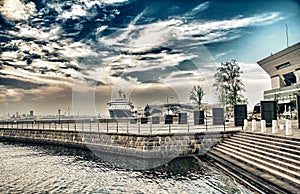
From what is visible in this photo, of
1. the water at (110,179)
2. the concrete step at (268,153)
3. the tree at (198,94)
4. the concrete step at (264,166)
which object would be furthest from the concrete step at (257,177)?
the tree at (198,94)

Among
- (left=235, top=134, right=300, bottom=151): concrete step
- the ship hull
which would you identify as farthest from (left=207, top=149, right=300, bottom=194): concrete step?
the ship hull

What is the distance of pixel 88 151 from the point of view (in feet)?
82.2

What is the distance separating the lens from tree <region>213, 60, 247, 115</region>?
43438 millimetres

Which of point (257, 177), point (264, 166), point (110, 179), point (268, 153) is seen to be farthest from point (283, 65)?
point (110, 179)

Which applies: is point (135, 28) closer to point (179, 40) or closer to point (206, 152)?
point (179, 40)

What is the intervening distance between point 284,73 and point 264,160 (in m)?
57.5

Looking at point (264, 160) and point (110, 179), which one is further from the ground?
point (264, 160)

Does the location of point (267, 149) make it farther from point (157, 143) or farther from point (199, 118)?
point (199, 118)

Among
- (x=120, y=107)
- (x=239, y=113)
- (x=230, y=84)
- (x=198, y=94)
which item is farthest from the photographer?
(x=120, y=107)

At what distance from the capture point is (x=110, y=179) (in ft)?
47.1

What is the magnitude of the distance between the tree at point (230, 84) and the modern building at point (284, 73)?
47.0ft

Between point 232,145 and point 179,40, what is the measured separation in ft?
50.8

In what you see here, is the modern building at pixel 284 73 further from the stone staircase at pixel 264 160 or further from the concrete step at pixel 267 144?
the stone staircase at pixel 264 160

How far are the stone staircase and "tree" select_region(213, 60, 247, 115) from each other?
2450 centimetres
